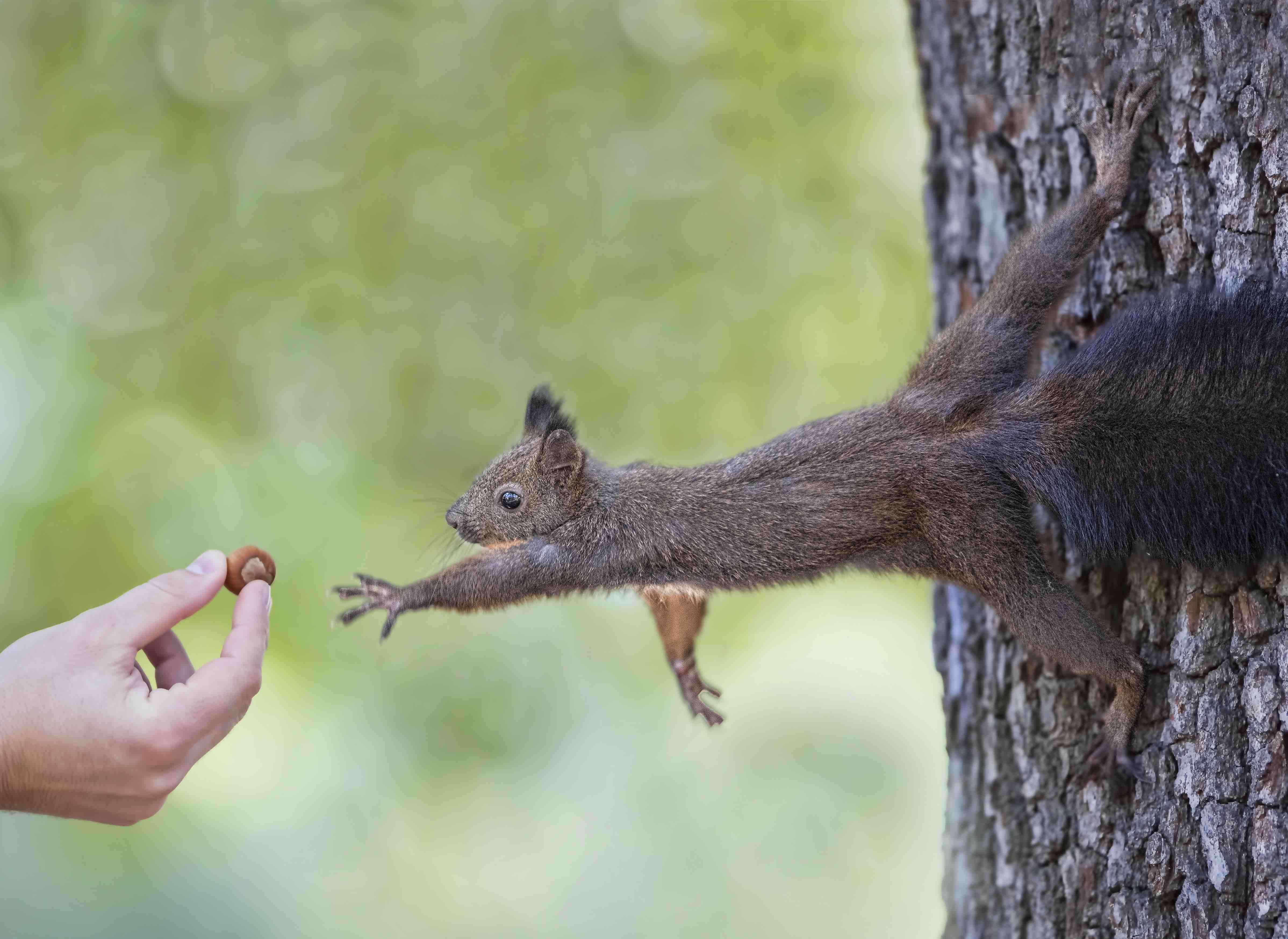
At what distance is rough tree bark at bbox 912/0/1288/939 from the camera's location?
84.3 inches

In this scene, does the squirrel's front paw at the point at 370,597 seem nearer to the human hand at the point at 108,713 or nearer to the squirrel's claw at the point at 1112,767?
the human hand at the point at 108,713

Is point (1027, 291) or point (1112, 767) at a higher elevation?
point (1027, 291)

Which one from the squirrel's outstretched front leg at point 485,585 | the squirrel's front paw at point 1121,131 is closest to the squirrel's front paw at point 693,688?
the squirrel's outstretched front leg at point 485,585

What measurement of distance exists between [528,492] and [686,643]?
539 millimetres

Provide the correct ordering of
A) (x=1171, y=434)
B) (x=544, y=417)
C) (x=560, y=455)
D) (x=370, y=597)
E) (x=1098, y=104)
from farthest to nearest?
1. (x=544, y=417)
2. (x=560, y=455)
3. (x=370, y=597)
4. (x=1098, y=104)
5. (x=1171, y=434)

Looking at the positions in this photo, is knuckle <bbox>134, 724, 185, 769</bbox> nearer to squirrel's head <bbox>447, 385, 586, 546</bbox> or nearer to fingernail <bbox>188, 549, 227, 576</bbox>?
fingernail <bbox>188, 549, 227, 576</bbox>

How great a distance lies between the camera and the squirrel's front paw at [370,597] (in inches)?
102

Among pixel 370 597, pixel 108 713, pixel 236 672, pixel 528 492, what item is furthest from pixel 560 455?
pixel 108 713

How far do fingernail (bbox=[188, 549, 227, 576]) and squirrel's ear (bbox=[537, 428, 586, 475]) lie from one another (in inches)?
30.1

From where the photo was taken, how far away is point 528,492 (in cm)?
275

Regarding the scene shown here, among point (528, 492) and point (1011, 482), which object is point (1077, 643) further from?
point (528, 492)

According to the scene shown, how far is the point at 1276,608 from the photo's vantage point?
210cm

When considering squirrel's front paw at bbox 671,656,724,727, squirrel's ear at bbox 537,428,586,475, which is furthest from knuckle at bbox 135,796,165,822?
squirrel's front paw at bbox 671,656,724,727

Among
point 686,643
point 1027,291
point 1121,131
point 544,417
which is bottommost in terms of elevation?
point 686,643
